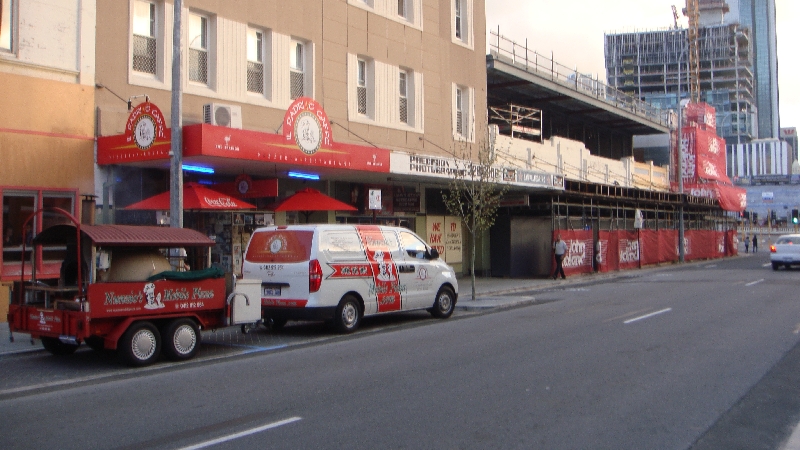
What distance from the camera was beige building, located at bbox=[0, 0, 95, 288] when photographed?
14.2 meters

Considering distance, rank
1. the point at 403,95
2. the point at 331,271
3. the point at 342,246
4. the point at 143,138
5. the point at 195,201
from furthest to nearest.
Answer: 1. the point at 403,95
2. the point at 195,201
3. the point at 143,138
4. the point at 342,246
5. the point at 331,271

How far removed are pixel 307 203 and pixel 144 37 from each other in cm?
539

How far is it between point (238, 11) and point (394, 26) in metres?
6.20

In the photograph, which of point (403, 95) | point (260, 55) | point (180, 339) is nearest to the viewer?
point (180, 339)

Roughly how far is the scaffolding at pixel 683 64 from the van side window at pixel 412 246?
172 m

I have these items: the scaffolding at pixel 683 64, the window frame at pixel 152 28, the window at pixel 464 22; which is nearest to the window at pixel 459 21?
the window at pixel 464 22

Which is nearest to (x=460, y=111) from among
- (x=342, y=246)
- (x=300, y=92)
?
(x=300, y=92)

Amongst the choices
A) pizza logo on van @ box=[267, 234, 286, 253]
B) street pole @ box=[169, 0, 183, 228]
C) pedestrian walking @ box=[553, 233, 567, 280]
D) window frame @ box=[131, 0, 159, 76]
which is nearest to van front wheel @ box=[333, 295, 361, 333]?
pizza logo on van @ box=[267, 234, 286, 253]

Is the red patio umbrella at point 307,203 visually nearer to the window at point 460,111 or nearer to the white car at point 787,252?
the window at point 460,111

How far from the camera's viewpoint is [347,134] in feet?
69.5

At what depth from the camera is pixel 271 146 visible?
52.5 ft

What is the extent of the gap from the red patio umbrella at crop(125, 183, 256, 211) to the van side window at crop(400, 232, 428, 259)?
4198mm

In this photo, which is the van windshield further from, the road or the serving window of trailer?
the serving window of trailer

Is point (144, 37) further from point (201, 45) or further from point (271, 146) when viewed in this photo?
point (271, 146)
